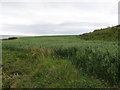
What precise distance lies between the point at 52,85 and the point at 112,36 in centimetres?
2600

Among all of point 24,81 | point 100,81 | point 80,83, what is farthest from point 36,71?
point 100,81

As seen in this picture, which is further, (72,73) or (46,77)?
(72,73)

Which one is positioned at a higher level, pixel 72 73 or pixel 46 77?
pixel 72 73

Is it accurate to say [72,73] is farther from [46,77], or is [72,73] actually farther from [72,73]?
[46,77]

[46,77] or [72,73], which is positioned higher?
[72,73]

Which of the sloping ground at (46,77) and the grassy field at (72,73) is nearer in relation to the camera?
the sloping ground at (46,77)

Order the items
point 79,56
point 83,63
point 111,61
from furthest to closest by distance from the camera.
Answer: point 79,56
point 83,63
point 111,61

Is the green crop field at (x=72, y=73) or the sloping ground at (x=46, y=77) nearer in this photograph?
the sloping ground at (x=46, y=77)

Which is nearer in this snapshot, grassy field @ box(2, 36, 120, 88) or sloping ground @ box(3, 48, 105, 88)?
sloping ground @ box(3, 48, 105, 88)

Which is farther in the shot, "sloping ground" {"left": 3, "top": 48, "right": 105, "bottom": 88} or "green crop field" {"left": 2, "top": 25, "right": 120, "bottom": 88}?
"green crop field" {"left": 2, "top": 25, "right": 120, "bottom": 88}

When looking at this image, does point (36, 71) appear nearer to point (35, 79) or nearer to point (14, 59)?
point (35, 79)

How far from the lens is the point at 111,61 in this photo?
10227mm

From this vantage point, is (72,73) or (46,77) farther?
(72,73)

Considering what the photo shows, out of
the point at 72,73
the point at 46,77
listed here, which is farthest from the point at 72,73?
the point at 46,77
